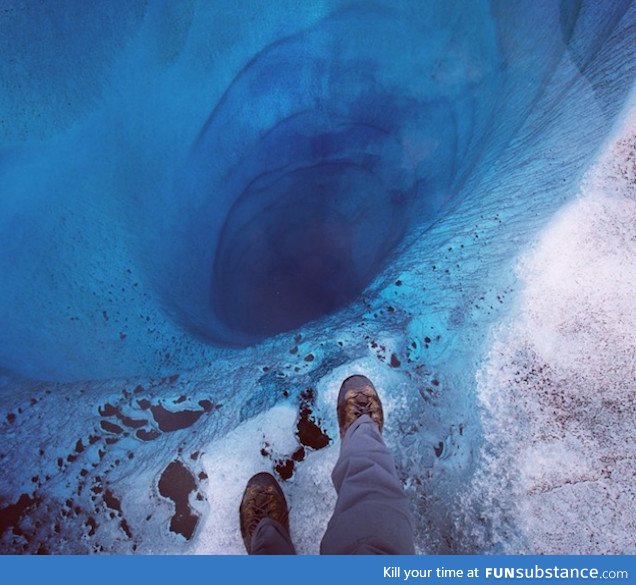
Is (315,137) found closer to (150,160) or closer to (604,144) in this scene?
(150,160)

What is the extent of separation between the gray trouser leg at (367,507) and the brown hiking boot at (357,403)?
0.10m

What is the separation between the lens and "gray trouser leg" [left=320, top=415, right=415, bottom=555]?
1.00 m

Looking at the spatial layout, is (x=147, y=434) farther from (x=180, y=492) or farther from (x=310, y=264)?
(x=310, y=264)

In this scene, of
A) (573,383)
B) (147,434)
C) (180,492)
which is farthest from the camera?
(147,434)

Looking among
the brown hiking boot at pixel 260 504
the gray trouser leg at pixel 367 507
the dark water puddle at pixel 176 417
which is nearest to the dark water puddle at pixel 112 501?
the dark water puddle at pixel 176 417

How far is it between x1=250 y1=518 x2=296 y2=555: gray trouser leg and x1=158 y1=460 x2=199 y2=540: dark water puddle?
11.0 inches

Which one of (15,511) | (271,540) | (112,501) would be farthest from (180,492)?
(15,511)

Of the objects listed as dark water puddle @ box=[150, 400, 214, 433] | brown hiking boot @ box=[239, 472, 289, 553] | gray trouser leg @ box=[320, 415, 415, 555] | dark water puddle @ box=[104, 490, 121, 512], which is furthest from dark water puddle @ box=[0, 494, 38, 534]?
gray trouser leg @ box=[320, 415, 415, 555]

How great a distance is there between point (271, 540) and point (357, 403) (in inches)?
19.6

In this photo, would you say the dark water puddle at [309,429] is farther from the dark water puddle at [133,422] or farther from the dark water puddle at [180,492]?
the dark water puddle at [133,422]

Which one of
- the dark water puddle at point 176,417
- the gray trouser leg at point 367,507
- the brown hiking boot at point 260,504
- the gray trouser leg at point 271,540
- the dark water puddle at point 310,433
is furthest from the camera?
the dark water puddle at point 176,417

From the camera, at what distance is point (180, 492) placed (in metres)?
1.43

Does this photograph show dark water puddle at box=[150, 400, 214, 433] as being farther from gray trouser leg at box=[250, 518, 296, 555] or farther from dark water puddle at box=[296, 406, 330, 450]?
gray trouser leg at box=[250, 518, 296, 555]

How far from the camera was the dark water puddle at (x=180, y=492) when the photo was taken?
1.39 meters
